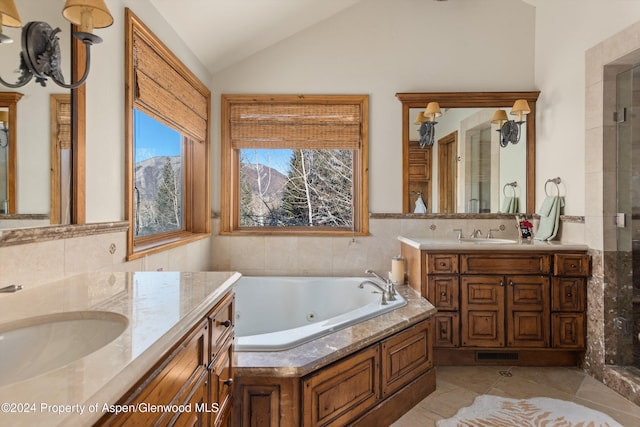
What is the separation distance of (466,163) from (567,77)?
956mm

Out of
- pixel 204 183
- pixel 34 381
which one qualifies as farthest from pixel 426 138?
pixel 34 381

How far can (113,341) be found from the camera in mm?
718

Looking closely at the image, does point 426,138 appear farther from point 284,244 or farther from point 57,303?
point 57,303

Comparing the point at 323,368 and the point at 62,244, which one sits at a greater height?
the point at 62,244

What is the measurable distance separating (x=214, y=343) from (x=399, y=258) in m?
2.01

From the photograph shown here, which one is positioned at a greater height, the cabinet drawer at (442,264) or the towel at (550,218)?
the towel at (550,218)

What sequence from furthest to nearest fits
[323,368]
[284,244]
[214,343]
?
1. [284,244]
2. [323,368]
3. [214,343]

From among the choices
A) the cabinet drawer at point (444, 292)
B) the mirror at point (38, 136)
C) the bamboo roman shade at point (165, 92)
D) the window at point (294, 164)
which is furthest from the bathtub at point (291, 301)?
the mirror at point (38, 136)

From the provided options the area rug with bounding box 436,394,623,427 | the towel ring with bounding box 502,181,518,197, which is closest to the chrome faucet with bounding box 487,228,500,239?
the towel ring with bounding box 502,181,518,197

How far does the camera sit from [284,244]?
316 centimetres

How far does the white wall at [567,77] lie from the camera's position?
2.41 metres

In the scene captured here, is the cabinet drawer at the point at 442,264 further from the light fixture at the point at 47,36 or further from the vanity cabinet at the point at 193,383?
the light fixture at the point at 47,36

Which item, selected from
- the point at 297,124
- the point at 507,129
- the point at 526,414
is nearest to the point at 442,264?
the point at 526,414

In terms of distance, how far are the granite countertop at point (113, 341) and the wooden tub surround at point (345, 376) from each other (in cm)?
47
